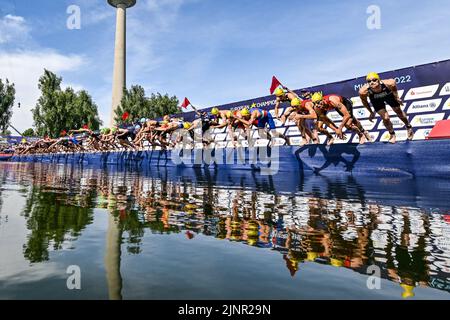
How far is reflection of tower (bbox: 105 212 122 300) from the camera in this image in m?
1.27

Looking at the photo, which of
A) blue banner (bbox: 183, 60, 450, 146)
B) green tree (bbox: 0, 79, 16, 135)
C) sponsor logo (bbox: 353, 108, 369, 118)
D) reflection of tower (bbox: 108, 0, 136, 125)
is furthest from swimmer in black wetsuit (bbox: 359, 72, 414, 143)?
green tree (bbox: 0, 79, 16, 135)

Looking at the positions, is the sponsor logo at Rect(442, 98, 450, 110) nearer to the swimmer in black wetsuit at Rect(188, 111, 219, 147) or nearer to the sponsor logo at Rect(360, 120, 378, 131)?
the sponsor logo at Rect(360, 120, 378, 131)

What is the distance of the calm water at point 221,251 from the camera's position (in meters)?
1.32

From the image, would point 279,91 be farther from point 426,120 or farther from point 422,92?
point 426,120

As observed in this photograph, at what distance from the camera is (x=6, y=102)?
46344 mm

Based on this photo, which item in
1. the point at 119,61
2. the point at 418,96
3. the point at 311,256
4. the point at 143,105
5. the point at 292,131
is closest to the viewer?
the point at 311,256

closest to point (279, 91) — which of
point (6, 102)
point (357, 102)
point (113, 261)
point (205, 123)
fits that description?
point (357, 102)

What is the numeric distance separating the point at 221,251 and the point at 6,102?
54835 mm

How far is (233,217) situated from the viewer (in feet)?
9.65

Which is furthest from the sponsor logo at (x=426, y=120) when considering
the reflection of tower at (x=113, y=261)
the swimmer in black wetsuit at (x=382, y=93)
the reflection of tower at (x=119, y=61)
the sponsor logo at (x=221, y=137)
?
the reflection of tower at (x=119, y=61)

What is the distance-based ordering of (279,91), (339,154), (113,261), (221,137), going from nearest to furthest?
(113,261)
(339,154)
(279,91)
(221,137)

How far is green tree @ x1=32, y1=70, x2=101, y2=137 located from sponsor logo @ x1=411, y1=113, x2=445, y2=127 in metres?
42.5

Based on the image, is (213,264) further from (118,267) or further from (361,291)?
(361,291)

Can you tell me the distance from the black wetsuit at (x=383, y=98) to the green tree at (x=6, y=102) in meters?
51.9
